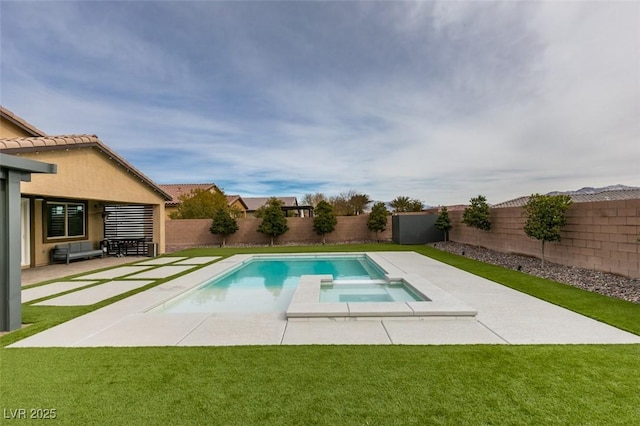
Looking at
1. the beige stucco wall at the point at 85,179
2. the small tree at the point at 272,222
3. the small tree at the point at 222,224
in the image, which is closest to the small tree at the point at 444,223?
the small tree at the point at 272,222

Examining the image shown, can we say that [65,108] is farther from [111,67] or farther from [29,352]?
[29,352]

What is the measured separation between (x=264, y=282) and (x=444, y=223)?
11.8 metres

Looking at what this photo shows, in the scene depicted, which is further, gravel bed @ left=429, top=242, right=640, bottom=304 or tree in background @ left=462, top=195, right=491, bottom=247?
tree in background @ left=462, top=195, right=491, bottom=247

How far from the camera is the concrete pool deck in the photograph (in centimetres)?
389

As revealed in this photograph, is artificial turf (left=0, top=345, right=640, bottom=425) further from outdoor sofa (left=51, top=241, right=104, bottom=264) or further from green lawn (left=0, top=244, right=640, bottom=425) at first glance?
outdoor sofa (left=51, top=241, right=104, bottom=264)

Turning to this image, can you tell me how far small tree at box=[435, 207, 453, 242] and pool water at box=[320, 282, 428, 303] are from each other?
1033 centimetres

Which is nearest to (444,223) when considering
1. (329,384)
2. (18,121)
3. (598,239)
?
(598,239)

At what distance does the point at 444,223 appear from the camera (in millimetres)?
16953

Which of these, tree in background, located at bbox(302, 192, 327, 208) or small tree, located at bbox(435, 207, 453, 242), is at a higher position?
tree in background, located at bbox(302, 192, 327, 208)

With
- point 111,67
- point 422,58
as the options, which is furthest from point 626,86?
point 111,67

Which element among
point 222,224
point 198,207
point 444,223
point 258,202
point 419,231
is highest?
point 258,202

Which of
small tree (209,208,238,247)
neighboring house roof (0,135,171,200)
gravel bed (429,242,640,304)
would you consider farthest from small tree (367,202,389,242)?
neighboring house roof (0,135,171,200)

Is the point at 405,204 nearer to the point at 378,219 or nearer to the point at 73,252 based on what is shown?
the point at 378,219

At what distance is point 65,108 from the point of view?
12977mm
